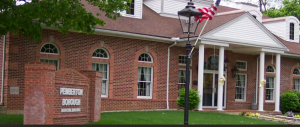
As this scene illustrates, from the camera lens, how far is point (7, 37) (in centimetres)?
1573

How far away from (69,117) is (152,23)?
10.3m

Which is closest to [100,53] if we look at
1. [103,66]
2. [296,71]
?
[103,66]

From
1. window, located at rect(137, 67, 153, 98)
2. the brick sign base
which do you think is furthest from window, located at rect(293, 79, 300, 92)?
the brick sign base

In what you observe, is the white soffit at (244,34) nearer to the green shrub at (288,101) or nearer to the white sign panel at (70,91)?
the green shrub at (288,101)

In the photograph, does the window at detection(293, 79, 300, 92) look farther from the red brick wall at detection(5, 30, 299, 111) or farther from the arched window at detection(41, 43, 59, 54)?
the arched window at detection(41, 43, 59, 54)

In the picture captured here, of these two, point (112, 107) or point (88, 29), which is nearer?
point (88, 29)

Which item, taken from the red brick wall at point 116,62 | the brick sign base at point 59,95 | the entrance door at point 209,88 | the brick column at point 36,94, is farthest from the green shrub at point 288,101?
the brick column at point 36,94

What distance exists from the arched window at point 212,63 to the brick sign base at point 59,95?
9.78 metres

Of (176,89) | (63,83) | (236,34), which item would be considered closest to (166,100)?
(176,89)

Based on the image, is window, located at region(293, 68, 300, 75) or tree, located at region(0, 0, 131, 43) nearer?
tree, located at region(0, 0, 131, 43)

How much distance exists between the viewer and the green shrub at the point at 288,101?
2339 cm

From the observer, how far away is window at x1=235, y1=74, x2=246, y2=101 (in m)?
23.2

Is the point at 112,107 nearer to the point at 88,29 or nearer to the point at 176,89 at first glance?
the point at 176,89

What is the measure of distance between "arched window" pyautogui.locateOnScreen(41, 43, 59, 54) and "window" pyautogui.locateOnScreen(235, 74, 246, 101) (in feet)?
35.8
